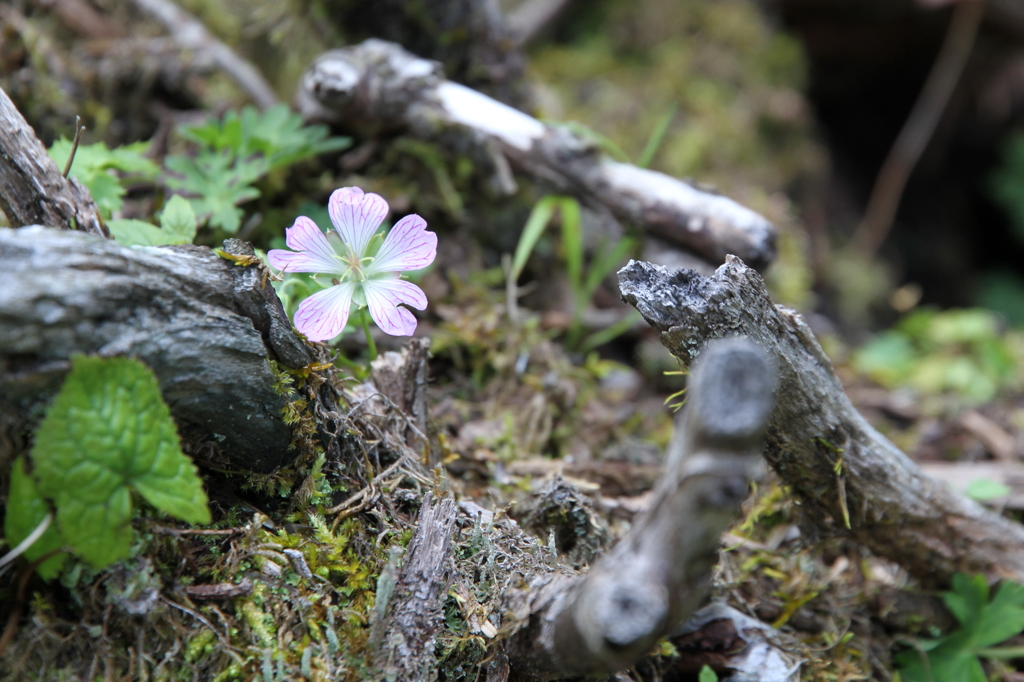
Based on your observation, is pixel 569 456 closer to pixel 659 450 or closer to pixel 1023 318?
pixel 659 450

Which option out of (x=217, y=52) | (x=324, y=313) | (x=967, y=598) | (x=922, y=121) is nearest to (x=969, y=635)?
(x=967, y=598)

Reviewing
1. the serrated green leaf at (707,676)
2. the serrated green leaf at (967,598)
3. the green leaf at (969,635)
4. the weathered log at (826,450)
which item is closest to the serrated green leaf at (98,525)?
the weathered log at (826,450)

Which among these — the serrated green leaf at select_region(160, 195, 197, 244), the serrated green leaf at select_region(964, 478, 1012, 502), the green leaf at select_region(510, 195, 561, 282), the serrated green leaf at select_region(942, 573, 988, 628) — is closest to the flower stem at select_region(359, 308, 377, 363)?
the serrated green leaf at select_region(160, 195, 197, 244)

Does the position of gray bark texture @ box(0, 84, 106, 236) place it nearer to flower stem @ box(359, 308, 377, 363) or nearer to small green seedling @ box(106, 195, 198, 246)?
small green seedling @ box(106, 195, 198, 246)

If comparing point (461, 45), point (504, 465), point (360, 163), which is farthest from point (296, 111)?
point (504, 465)

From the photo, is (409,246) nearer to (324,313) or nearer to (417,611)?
(324,313)

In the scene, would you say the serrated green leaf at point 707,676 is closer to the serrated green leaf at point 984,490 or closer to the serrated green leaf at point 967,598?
the serrated green leaf at point 967,598

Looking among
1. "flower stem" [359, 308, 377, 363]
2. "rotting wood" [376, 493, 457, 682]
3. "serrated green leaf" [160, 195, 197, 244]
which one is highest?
"serrated green leaf" [160, 195, 197, 244]
